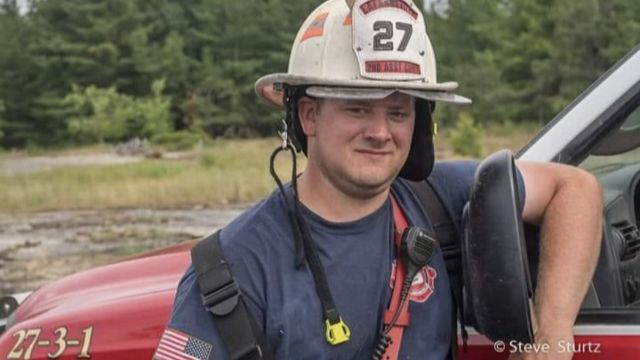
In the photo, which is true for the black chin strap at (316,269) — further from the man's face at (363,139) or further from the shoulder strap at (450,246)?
the shoulder strap at (450,246)

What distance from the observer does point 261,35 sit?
52500mm

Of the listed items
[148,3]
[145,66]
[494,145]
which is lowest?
[494,145]

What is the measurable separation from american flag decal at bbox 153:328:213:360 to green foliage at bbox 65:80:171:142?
4696 cm

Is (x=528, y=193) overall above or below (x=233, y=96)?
above

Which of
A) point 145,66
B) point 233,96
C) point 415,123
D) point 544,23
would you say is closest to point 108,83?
point 145,66

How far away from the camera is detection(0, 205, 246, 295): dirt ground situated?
9.66m

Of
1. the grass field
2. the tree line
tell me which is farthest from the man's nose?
the tree line

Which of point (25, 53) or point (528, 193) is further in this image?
point (25, 53)

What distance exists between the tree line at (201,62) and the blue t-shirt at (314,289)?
138ft

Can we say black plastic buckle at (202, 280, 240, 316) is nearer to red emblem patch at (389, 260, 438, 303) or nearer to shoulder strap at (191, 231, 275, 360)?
shoulder strap at (191, 231, 275, 360)

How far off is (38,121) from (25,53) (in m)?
3.56

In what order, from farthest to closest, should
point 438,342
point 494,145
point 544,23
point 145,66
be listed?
point 145,66 < point 544,23 < point 494,145 < point 438,342

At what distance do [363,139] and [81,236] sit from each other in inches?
448

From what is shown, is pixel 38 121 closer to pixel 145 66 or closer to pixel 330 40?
pixel 145 66
